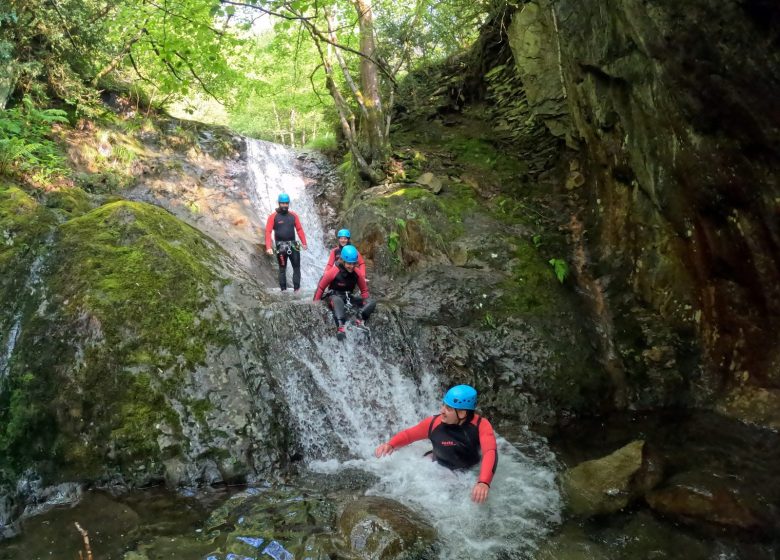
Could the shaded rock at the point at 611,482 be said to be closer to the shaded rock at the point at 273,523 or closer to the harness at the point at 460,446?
the harness at the point at 460,446

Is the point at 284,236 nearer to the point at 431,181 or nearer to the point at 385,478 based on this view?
the point at 431,181

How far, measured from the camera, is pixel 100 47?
440 inches

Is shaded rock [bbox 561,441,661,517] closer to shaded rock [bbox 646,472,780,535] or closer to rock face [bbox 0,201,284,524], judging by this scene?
shaded rock [bbox 646,472,780,535]

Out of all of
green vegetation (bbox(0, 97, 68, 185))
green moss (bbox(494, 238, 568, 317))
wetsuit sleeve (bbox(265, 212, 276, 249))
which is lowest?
green moss (bbox(494, 238, 568, 317))

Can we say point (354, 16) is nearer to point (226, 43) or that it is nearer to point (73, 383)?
point (226, 43)

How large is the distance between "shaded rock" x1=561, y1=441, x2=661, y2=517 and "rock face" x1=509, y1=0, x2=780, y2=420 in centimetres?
274

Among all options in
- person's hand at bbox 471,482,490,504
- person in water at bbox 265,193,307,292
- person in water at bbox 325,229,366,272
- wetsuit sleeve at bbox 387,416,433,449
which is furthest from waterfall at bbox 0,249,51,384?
person's hand at bbox 471,482,490,504

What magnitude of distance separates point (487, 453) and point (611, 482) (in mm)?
1377

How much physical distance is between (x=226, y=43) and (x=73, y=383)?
10.2 metres

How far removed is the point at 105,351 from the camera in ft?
19.3

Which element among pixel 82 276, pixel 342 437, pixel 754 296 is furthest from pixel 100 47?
pixel 754 296

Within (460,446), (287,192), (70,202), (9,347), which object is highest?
(287,192)

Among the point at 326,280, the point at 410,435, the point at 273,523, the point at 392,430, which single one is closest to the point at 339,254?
the point at 326,280

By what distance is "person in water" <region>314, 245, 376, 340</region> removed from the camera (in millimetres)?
7531
